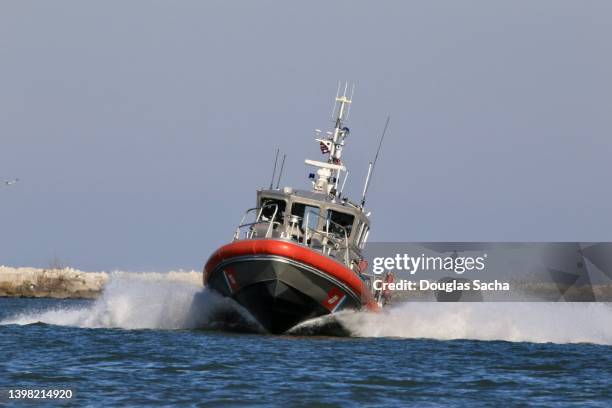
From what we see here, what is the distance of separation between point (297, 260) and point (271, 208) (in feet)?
11.7

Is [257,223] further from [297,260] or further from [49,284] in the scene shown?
[49,284]

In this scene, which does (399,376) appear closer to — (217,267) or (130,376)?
(130,376)

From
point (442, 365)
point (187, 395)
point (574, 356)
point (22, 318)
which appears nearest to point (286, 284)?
point (442, 365)

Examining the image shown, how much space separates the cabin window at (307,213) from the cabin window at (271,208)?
0.31 meters

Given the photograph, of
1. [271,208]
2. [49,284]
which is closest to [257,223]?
[271,208]

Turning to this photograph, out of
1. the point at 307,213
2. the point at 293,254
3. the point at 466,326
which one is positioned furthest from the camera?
the point at 466,326

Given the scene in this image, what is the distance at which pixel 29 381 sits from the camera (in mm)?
19422

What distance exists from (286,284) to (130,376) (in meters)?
6.99

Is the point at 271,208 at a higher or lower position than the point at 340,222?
higher

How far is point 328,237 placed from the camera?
27609mm

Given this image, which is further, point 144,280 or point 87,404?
point 144,280

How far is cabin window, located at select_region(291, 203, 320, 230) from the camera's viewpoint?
28812 mm

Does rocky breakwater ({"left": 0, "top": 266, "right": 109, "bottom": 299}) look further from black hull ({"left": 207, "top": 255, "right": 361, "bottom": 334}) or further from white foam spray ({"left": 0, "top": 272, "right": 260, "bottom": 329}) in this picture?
black hull ({"left": 207, "top": 255, "right": 361, "bottom": 334})

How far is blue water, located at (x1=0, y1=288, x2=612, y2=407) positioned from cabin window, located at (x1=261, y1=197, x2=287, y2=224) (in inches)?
121
